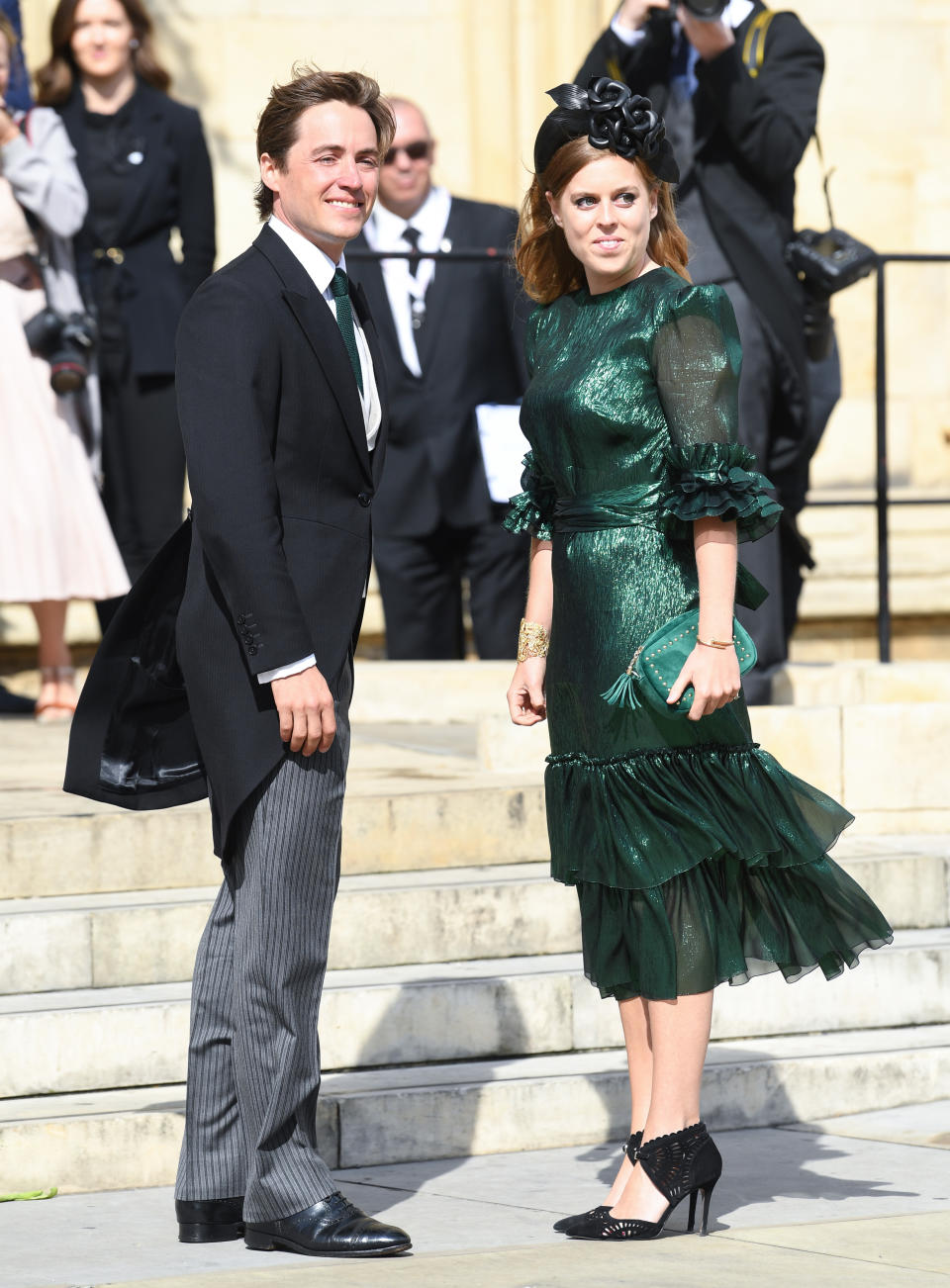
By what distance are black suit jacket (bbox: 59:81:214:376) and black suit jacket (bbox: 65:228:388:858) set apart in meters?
3.80

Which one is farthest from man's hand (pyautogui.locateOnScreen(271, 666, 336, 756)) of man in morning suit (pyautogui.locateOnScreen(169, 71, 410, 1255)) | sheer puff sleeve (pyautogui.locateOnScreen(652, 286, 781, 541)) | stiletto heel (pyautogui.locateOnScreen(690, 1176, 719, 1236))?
stiletto heel (pyautogui.locateOnScreen(690, 1176, 719, 1236))

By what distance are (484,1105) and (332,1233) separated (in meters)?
0.88

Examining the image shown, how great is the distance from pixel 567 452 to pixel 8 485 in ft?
12.1

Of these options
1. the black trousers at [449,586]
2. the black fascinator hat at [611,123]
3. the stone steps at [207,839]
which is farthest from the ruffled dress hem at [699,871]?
the black trousers at [449,586]

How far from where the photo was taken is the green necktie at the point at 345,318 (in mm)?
4098

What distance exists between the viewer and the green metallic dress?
4.00m

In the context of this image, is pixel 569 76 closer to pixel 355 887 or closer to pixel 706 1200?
pixel 355 887

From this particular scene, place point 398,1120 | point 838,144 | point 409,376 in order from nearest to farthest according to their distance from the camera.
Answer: point 398,1120, point 409,376, point 838,144

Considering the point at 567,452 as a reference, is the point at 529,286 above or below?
above

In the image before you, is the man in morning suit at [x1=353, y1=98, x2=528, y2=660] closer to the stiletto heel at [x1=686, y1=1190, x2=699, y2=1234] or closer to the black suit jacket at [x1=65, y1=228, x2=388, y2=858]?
the black suit jacket at [x1=65, y1=228, x2=388, y2=858]

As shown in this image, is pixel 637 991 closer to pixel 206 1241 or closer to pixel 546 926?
pixel 206 1241

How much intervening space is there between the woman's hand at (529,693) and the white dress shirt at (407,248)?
4016 millimetres

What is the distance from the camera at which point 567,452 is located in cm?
414

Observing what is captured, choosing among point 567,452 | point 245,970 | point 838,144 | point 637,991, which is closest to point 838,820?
point 637,991
